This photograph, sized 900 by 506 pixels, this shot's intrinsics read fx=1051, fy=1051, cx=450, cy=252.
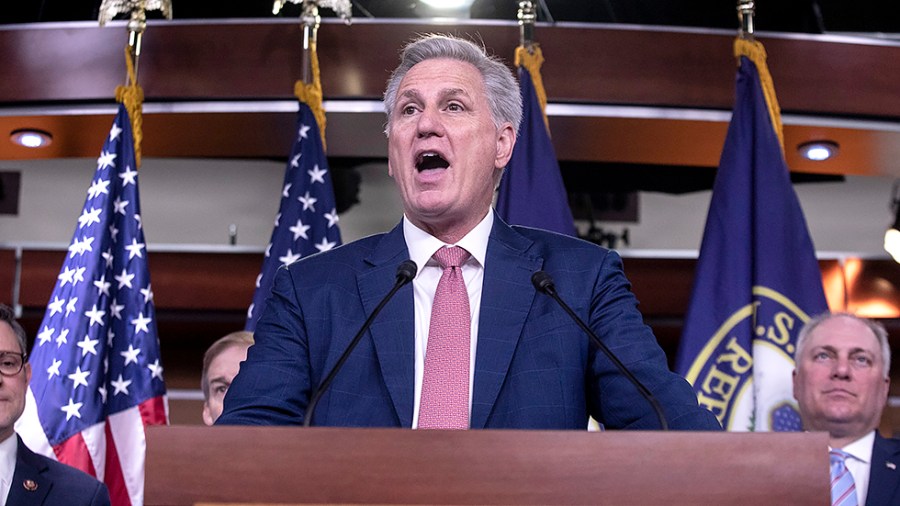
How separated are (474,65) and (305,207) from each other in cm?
219

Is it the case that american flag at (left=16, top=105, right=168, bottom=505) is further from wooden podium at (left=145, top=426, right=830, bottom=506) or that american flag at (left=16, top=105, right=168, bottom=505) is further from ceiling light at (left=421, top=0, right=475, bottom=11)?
wooden podium at (left=145, top=426, right=830, bottom=506)

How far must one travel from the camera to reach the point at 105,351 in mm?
3771

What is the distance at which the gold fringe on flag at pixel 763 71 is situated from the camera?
12.8 ft

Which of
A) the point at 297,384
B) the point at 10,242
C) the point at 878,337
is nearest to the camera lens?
the point at 297,384

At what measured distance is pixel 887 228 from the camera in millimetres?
6039

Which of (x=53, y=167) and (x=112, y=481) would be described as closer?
(x=112, y=481)

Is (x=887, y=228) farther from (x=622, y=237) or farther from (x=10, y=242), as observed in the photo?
(x=10, y=242)

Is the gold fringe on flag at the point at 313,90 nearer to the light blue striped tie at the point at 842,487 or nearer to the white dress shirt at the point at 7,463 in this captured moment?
the white dress shirt at the point at 7,463

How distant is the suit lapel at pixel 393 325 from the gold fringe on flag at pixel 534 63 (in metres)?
2.21

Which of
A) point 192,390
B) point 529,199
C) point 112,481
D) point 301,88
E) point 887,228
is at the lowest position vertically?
point 112,481

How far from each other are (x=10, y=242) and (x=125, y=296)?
2.26 m

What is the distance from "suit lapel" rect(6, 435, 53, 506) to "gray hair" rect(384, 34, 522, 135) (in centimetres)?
175

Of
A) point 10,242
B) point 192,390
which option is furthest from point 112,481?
point 10,242

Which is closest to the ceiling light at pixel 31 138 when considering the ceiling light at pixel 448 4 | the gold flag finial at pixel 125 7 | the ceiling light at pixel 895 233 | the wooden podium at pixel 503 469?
the gold flag finial at pixel 125 7
